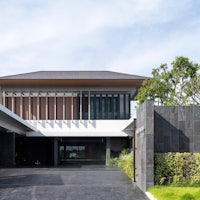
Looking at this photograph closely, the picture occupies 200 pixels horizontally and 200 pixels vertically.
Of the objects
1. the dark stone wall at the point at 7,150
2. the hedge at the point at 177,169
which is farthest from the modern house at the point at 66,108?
the hedge at the point at 177,169

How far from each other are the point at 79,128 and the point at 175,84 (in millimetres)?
7883

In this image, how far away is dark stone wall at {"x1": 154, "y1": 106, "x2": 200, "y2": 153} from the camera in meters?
15.0

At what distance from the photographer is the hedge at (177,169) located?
14055 mm

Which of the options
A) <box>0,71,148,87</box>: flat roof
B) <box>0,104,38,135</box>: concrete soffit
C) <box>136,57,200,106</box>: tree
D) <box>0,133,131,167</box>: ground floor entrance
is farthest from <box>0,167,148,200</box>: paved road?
<box>0,133,131,167</box>: ground floor entrance

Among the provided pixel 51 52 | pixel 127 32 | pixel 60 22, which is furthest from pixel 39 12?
pixel 51 52

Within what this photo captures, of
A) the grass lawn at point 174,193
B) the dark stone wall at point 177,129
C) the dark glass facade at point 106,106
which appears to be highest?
the dark glass facade at point 106,106

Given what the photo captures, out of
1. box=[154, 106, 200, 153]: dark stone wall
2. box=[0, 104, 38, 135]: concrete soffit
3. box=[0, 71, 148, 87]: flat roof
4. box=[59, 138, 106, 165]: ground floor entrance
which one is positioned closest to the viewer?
box=[154, 106, 200, 153]: dark stone wall

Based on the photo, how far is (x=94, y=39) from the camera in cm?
2317

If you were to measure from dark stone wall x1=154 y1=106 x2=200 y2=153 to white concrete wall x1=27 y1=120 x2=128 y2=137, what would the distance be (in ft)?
56.7

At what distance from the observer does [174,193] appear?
12.1 metres

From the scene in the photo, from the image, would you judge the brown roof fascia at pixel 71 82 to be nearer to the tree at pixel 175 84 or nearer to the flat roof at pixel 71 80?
the flat roof at pixel 71 80

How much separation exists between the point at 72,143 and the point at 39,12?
71.4 ft

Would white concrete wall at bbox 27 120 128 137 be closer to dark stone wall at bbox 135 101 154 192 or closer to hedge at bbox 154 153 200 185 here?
dark stone wall at bbox 135 101 154 192

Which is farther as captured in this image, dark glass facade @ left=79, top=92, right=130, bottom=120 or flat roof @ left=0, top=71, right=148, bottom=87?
dark glass facade @ left=79, top=92, right=130, bottom=120
